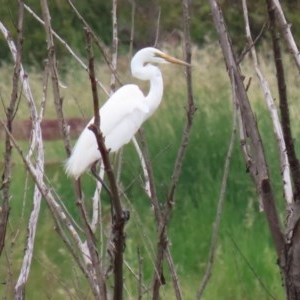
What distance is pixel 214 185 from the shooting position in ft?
19.7

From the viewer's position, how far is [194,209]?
576 cm

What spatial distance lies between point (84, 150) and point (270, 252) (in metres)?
1.84

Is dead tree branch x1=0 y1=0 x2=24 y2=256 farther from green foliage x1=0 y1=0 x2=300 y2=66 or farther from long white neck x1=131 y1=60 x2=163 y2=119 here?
green foliage x1=0 y1=0 x2=300 y2=66

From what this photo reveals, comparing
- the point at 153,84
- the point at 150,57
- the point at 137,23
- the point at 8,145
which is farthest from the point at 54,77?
→ the point at 137,23

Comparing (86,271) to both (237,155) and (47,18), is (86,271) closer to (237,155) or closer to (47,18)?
(47,18)

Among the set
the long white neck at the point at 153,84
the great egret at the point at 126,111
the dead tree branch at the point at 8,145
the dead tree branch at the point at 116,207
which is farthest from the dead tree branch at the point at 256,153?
the long white neck at the point at 153,84

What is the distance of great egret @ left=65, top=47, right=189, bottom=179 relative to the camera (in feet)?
10.5

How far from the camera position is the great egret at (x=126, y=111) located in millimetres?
3211

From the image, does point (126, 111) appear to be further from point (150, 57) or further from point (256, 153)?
point (256, 153)

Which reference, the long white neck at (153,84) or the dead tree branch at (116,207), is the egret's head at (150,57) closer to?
the long white neck at (153,84)

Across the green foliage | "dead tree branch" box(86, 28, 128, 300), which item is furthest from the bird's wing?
the green foliage

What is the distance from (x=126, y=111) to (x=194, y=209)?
248 centimetres

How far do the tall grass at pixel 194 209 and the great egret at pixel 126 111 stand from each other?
607 millimetres

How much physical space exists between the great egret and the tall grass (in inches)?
23.9
